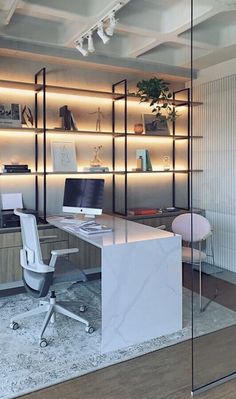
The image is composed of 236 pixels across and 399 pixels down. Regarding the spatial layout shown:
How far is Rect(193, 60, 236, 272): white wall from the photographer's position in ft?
12.4

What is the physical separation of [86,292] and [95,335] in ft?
3.27

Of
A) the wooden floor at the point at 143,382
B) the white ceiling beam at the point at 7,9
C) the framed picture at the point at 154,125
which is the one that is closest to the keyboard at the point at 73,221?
the wooden floor at the point at 143,382

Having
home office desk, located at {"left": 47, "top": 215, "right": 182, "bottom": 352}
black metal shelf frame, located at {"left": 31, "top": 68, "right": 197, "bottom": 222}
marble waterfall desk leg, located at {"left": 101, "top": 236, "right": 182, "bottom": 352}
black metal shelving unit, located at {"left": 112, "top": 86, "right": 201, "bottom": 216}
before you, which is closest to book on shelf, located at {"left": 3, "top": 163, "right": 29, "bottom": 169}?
black metal shelf frame, located at {"left": 31, "top": 68, "right": 197, "bottom": 222}

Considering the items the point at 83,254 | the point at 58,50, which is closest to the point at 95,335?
the point at 83,254

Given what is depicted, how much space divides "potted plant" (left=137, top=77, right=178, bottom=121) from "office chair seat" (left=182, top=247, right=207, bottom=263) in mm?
2092

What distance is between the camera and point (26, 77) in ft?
13.7

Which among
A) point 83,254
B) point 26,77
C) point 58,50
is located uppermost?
point 58,50

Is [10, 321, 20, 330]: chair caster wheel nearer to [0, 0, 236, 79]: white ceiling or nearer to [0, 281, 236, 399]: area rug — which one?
[0, 281, 236, 399]: area rug

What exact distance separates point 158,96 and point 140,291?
2.79 meters

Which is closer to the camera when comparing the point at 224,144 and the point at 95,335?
the point at 95,335

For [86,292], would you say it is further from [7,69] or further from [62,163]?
[7,69]

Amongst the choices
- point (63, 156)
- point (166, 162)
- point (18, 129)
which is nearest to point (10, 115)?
point (18, 129)

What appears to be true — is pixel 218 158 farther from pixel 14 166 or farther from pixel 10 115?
pixel 10 115

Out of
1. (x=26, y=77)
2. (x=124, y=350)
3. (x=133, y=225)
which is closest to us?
(x=124, y=350)
